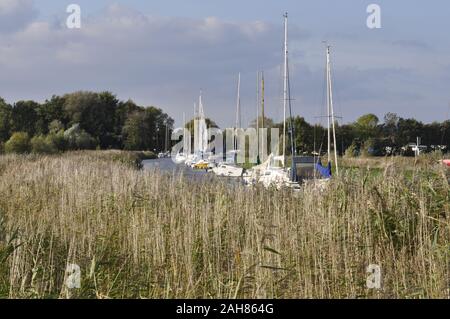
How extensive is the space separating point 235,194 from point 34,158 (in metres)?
14.4

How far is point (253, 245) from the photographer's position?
22.2ft

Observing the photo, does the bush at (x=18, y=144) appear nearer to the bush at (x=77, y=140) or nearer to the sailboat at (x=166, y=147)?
the bush at (x=77, y=140)

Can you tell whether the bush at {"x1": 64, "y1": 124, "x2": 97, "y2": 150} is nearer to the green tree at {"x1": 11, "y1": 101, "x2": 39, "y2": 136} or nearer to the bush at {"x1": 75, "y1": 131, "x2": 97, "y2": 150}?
the bush at {"x1": 75, "y1": 131, "x2": 97, "y2": 150}

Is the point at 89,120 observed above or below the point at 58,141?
above

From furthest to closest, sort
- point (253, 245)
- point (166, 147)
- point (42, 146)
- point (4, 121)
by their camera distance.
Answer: point (166, 147) → point (4, 121) → point (42, 146) → point (253, 245)

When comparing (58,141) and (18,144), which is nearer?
(18,144)

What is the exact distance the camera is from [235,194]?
10.1 meters

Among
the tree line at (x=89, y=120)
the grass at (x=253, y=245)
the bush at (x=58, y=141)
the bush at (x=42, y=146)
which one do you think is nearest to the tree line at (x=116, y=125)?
the tree line at (x=89, y=120)

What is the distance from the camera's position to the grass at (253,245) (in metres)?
5.95

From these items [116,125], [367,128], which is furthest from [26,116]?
[367,128]

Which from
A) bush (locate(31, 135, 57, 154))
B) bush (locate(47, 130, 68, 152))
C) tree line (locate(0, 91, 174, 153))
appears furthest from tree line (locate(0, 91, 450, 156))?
bush (locate(31, 135, 57, 154))

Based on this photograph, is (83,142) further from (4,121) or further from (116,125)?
(116,125)

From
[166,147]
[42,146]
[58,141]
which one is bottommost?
[42,146]
